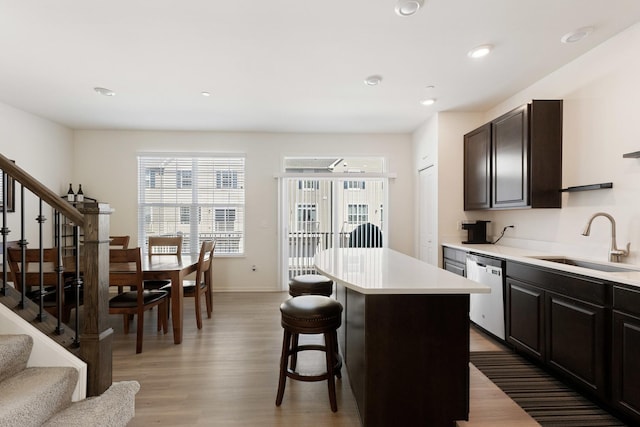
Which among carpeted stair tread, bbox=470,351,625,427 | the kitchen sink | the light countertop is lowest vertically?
carpeted stair tread, bbox=470,351,625,427

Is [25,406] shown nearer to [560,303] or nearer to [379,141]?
[560,303]

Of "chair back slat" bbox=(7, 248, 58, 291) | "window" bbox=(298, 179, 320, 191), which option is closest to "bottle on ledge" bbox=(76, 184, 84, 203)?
"chair back slat" bbox=(7, 248, 58, 291)

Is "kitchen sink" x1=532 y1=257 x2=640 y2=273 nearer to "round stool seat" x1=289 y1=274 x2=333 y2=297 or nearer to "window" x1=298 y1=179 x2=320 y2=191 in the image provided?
"round stool seat" x1=289 y1=274 x2=333 y2=297

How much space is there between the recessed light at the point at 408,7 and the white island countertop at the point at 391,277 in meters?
1.75

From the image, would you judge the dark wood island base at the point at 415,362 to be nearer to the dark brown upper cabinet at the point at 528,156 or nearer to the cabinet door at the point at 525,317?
the cabinet door at the point at 525,317

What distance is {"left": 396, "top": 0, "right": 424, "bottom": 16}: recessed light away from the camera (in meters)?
2.04

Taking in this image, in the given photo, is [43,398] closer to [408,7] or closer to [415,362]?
[415,362]

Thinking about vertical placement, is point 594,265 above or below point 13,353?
above

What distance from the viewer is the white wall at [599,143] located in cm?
240

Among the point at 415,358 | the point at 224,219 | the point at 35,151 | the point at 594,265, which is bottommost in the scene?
the point at 415,358

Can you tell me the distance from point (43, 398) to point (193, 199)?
13.1ft

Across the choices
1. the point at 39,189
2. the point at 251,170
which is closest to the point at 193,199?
the point at 251,170

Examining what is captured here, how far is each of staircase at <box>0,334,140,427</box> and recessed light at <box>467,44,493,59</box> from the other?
361 centimetres

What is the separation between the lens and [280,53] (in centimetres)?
271
